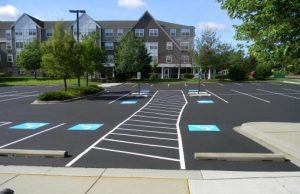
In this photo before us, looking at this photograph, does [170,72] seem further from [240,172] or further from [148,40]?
[240,172]

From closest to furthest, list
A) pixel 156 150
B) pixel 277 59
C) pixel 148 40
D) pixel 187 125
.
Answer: pixel 277 59 < pixel 156 150 < pixel 187 125 < pixel 148 40

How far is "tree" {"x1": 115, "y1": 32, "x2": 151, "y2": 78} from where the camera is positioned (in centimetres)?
6003

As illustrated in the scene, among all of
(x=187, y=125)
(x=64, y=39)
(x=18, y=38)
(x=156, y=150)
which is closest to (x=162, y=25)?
(x=18, y=38)

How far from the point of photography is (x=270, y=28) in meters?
8.86

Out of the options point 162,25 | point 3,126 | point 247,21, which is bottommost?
point 3,126

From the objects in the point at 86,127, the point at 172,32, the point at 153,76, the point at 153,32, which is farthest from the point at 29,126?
the point at 172,32

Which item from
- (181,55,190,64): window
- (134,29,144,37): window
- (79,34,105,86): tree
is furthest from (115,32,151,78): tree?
(79,34,105,86): tree

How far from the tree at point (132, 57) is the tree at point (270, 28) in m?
49.7

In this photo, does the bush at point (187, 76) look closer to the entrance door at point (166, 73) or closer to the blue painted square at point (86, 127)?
the entrance door at point (166, 73)

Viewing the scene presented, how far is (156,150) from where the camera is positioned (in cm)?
1002

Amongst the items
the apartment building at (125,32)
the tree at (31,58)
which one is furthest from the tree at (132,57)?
the tree at (31,58)

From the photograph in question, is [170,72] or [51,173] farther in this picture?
[170,72]

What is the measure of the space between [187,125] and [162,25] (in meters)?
63.7

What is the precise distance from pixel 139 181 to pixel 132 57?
53557mm
